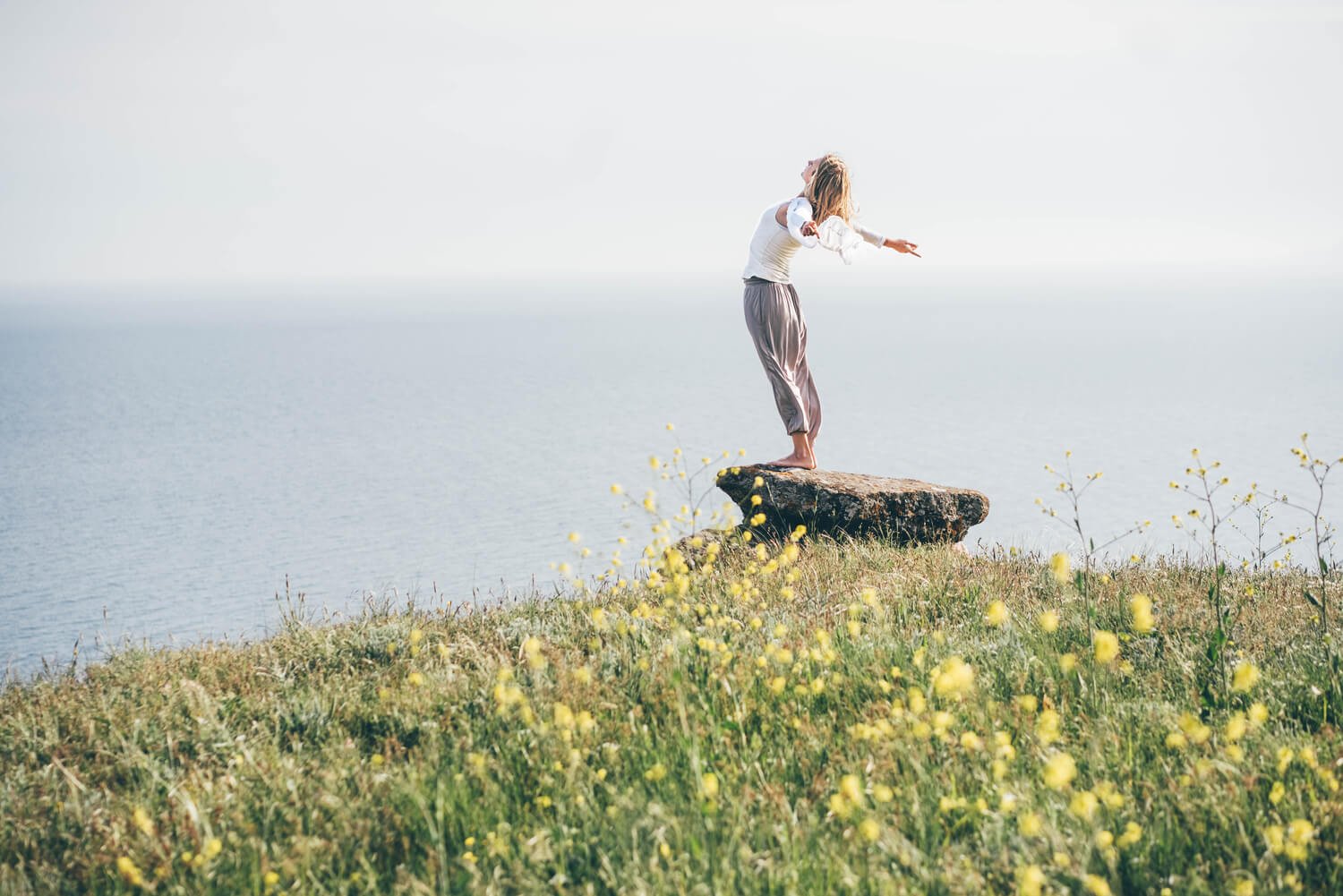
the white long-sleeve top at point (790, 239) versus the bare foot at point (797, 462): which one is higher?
the white long-sleeve top at point (790, 239)

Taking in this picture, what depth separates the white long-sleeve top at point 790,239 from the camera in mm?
8984

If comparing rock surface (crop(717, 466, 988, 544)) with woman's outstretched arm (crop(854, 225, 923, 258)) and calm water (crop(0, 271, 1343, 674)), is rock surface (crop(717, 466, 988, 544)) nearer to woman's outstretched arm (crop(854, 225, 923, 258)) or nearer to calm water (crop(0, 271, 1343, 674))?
calm water (crop(0, 271, 1343, 674))

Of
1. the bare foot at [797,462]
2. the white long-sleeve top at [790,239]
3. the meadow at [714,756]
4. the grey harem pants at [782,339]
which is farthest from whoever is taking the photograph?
the bare foot at [797,462]

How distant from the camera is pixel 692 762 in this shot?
3.90m

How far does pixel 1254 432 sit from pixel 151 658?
2429 inches

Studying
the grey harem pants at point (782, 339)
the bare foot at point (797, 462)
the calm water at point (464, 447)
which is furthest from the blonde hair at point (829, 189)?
the calm water at point (464, 447)

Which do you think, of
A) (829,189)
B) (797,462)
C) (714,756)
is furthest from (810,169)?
(714,756)

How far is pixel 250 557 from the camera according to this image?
33.6m

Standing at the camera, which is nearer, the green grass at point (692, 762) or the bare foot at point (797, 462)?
the green grass at point (692, 762)

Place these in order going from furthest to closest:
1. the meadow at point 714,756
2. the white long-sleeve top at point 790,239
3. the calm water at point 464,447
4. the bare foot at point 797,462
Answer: the calm water at point 464,447, the bare foot at point 797,462, the white long-sleeve top at point 790,239, the meadow at point 714,756

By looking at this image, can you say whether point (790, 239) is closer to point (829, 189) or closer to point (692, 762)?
point (829, 189)

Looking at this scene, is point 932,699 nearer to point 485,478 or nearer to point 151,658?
point 151,658

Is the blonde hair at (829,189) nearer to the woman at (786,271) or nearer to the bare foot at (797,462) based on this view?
the woman at (786,271)

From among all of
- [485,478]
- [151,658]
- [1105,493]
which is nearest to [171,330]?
[485,478]
